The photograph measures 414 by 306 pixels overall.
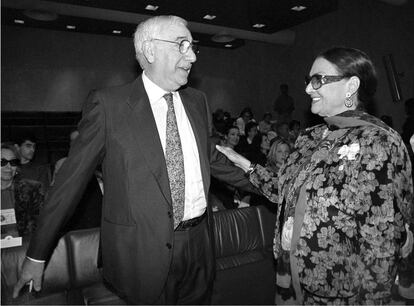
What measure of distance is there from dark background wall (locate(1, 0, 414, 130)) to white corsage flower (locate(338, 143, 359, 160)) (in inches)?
297

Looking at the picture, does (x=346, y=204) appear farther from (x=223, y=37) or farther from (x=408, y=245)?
(x=223, y=37)

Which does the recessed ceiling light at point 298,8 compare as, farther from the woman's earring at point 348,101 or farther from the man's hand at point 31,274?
the man's hand at point 31,274

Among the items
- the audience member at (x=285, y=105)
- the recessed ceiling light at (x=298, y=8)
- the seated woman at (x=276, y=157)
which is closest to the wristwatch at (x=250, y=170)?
the seated woman at (x=276, y=157)

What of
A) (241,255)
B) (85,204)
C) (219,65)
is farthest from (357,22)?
(85,204)

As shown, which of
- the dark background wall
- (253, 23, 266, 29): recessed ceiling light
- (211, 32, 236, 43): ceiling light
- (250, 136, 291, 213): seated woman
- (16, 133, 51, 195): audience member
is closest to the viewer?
(250, 136, 291, 213): seated woman

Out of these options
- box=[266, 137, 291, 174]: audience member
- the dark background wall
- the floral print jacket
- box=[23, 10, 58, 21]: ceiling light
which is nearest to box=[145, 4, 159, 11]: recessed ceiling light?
the dark background wall

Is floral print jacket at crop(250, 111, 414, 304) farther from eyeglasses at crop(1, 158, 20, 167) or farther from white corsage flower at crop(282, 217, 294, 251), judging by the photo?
eyeglasses at crop(1, 158, 20, 167)

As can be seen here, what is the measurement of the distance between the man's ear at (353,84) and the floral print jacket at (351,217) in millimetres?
94

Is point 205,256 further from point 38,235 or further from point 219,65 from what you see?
point 219,65

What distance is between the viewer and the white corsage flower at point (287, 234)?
61.0 inches

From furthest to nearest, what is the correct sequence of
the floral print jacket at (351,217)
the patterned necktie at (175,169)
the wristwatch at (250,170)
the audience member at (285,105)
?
the audience member at (285,105) < the wristwatch at (250,170) < the patterned necktie at (175,169) < the floral print jacket at (351,217)

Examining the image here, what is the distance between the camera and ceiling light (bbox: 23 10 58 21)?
808 centimetres

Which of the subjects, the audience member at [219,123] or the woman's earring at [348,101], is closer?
the woman's earring at [348,101]

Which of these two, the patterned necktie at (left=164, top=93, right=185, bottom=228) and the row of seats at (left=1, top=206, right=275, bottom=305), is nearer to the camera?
the patterned necktie at (left=164, top=93, right=185, bottom=228)
